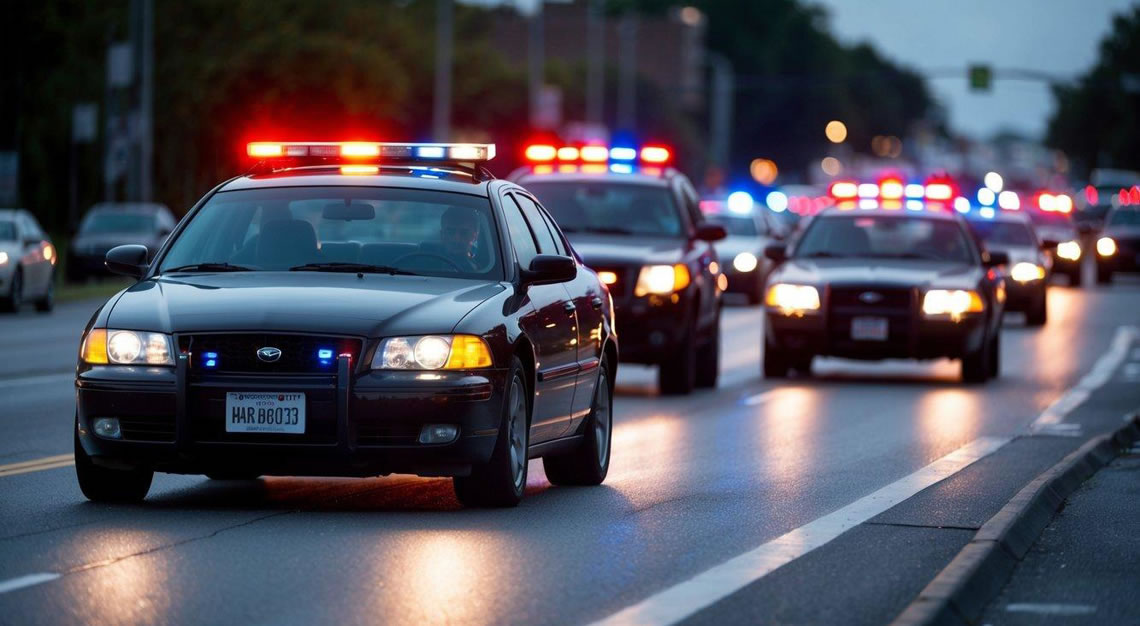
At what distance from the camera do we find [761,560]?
9.14 m

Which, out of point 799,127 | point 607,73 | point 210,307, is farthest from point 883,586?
point 799,127

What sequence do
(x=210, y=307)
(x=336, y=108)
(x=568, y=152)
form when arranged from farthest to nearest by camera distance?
(x=336, y=108)
(x=568, y=152)
(x=210, y=307)

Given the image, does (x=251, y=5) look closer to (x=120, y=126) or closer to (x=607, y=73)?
(x=120, y=126)

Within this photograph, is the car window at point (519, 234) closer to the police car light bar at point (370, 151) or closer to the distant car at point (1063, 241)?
the police car light bar at point (370, 151)

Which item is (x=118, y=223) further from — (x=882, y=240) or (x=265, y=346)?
(x=265, y=346)

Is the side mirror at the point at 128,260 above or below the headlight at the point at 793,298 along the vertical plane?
above

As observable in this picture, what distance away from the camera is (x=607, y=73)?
126938mm

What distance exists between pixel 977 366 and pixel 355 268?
38.2ft

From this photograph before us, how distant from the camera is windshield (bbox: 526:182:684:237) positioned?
2022cm

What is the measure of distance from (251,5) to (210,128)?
3.70 m

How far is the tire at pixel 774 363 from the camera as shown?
21.9m

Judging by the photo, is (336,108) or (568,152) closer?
(568,152)

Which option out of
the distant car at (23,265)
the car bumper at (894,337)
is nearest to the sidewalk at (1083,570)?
the car bumper at (894,337)

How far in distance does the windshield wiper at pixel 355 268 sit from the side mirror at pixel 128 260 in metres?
0.79
